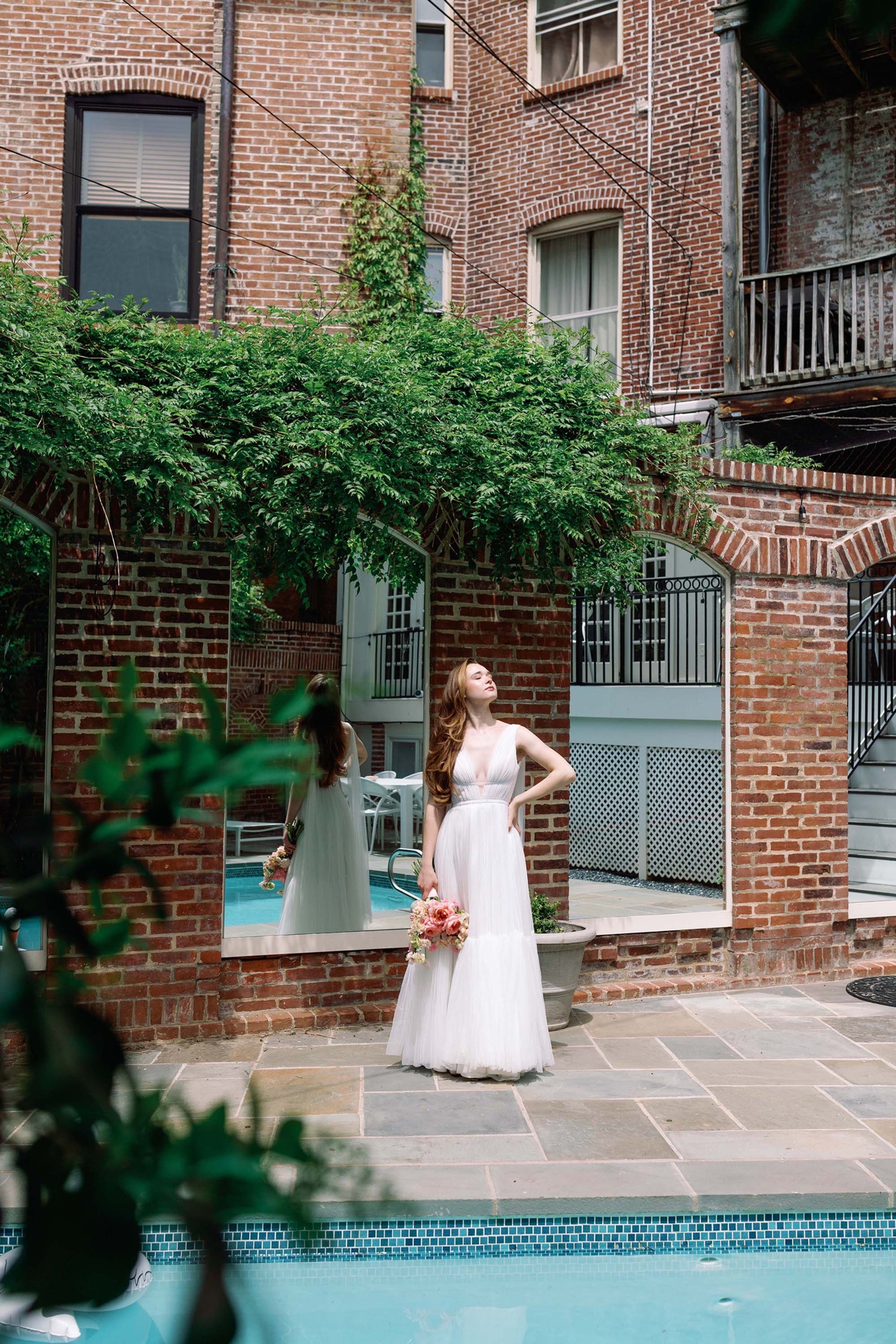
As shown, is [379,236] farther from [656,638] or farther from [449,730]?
[449,730]

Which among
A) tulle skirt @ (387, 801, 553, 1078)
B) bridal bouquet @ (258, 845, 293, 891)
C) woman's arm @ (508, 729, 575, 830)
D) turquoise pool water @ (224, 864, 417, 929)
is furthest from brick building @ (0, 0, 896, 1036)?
turquoise pool water @ (224, 864, 417, 929)

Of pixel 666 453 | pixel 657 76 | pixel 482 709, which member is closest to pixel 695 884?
pixel 666 453

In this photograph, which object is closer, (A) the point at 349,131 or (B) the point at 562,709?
(B) the point at 562,709

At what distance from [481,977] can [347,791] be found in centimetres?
196

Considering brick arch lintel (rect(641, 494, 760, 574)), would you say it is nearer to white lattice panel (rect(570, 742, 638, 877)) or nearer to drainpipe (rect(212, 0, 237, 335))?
white lattice panel (rect(570, 742, 638, 877))

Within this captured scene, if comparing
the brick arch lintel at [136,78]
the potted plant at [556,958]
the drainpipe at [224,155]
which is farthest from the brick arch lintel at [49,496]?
the brick arch lintel at [136,78]

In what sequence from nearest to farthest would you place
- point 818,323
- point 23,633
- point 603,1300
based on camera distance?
point 603,1300 → point 23,633 → point 818,323

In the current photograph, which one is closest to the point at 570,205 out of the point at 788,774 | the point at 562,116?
the point at 562,116

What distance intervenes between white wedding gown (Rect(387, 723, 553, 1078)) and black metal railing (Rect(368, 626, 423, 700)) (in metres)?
8.22

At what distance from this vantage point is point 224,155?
38.5 ft

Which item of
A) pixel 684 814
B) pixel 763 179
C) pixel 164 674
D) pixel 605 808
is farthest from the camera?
pixel 763 179

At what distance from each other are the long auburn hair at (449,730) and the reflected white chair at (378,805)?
21.0 feet

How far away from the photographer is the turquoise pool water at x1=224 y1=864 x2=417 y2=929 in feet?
34.0

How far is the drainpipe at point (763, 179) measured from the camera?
13.1 meters
